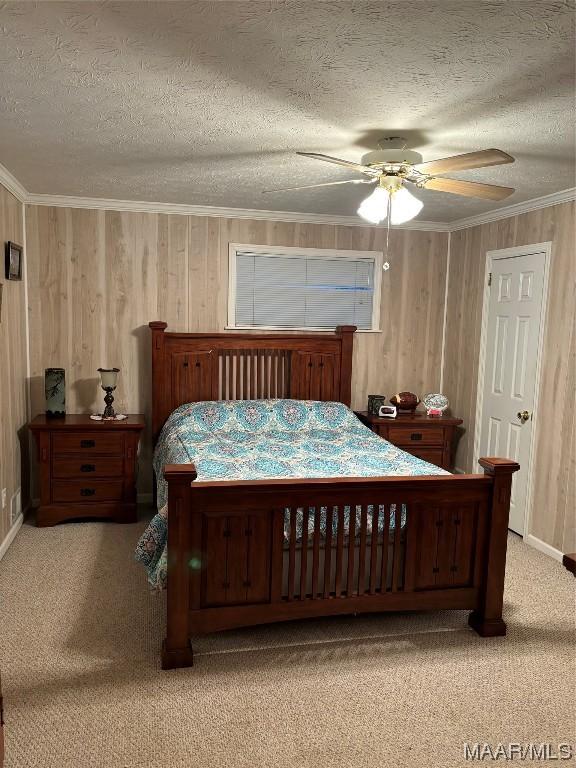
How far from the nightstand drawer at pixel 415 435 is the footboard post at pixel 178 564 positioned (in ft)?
8.22

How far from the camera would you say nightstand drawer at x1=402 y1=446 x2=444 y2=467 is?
15.4 ft

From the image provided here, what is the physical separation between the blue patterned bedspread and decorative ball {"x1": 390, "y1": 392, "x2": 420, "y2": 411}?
0.54 m

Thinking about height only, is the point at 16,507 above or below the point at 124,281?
below

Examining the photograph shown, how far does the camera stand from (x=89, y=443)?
13.5 ft

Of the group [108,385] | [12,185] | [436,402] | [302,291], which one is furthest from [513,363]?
[12,185]

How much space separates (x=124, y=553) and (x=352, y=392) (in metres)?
2.30

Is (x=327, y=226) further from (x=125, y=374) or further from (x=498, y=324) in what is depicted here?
(x=125, y=374)

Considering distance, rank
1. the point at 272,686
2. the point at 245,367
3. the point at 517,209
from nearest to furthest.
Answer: the point at 272,686
the point at 517,209
the point at 245,367

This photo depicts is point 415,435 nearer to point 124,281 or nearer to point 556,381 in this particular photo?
A: point 556,381

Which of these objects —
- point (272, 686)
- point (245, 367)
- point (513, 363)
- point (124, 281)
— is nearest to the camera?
point (272, 686)

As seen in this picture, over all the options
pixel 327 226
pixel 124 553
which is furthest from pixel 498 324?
pixel 124 553

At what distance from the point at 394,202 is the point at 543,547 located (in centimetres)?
255

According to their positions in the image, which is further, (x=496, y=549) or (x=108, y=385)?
→ (x=108, y=385)

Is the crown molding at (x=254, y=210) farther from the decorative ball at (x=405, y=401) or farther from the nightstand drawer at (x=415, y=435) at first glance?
the nightstand drawer at (x=415, y=435)
